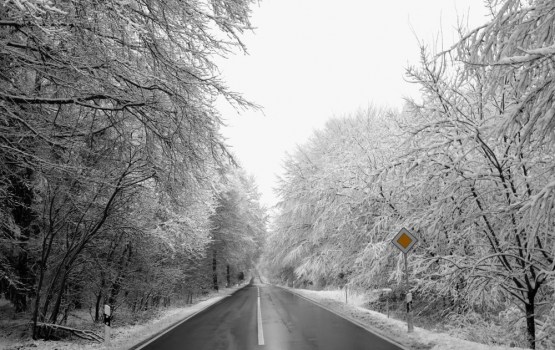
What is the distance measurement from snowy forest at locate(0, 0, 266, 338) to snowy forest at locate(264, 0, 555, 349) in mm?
3698

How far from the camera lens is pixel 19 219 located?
12.1 metres

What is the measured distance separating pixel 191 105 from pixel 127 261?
1017 cm

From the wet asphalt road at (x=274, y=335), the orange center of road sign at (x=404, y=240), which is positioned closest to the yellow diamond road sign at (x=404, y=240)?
the orange center of road sign at (x=404, y=240)

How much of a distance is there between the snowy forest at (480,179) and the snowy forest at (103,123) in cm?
370

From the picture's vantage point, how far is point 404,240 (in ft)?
33.5

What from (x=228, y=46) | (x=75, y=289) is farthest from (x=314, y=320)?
(x=228, y=46)

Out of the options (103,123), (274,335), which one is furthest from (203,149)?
(274,335)

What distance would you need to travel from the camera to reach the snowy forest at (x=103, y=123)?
211 inches

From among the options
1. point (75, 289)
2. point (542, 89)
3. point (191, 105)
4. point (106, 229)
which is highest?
point (191, 105)

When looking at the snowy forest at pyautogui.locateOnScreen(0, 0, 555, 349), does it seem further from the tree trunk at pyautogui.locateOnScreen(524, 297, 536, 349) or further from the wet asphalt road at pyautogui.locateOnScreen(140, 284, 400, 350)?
the wet asphalt road at pyautogui.locateOnScreen(140, 284, 400, 350)

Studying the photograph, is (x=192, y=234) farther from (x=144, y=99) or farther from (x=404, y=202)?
(x=144, y=99)

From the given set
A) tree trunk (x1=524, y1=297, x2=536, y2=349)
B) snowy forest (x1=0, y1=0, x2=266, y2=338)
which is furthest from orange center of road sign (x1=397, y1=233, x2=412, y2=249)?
snowy forest (x1=0, y1=0, x2=266, y2=338)

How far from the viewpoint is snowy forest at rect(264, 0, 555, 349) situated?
12.0 ft

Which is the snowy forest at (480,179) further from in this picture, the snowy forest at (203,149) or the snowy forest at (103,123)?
the snowy forest at (103,123)
